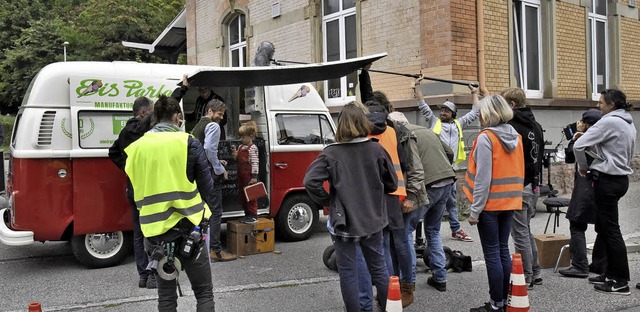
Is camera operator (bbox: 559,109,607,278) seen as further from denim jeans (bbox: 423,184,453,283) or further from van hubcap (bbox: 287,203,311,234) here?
van hubcap (bbox: 287,203,311,234)

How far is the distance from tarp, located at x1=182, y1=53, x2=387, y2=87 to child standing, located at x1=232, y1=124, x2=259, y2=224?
0.78 meters

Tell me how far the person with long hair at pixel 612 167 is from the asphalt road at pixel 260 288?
0.28 m

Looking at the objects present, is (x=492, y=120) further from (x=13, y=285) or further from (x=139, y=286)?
(x=13, y=285)

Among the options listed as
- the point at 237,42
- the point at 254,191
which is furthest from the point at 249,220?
the point at 237,42

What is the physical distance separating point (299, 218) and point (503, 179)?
13.6ft

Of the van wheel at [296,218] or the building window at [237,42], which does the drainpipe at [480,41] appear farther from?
the building window at [237,42]

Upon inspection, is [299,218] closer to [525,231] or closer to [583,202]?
[525,231]

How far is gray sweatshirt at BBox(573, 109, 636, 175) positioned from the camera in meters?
5.70

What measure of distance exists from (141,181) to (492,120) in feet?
9.63

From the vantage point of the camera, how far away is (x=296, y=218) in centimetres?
855

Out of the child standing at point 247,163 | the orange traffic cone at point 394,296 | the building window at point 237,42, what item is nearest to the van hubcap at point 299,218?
the child standing at point 247,163

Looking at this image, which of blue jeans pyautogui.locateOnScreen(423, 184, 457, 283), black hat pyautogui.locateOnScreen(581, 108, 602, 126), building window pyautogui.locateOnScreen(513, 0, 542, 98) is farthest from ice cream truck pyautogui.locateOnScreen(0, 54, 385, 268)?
building window pyautogui.locateOnScreen(513, 0, 542, 98)

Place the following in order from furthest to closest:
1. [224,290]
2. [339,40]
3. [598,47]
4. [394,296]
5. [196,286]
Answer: [598,47] < [339,40] < [224,290] < [196,286] < [394,296]

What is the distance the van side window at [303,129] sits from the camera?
8.46m
